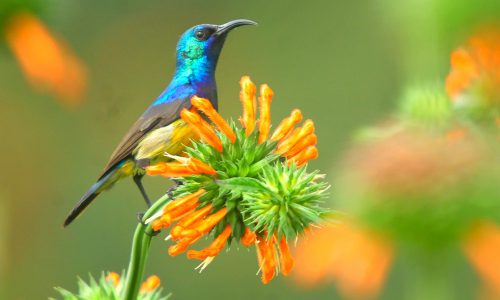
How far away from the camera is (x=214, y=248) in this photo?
2.03 m

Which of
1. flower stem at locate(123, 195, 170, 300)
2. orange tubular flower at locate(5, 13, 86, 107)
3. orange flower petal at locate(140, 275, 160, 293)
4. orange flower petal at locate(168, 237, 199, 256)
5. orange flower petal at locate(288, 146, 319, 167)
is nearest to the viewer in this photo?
flower stem at locate(123, 195, 170, 300)

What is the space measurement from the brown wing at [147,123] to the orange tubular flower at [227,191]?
30.6 inches

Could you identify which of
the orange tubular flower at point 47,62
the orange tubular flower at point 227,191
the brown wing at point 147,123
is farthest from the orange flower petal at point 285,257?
the orange tubular flower at point 47,62

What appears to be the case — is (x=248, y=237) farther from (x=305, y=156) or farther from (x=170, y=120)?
(x=170, y=120)

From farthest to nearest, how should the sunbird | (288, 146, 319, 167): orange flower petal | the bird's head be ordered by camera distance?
1. the bird's head
2. the sunbird
3. (288, 146, 319, 167): orange flower petal

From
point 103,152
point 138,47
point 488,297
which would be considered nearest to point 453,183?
point 488,297

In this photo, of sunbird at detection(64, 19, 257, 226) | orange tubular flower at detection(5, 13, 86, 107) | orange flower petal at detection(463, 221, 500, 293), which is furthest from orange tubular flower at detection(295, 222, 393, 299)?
orange tubular flower at detection(5, 13, 86, 107)

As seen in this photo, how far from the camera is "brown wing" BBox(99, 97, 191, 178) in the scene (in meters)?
3.00

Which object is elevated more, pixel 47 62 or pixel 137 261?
pixel 47 62

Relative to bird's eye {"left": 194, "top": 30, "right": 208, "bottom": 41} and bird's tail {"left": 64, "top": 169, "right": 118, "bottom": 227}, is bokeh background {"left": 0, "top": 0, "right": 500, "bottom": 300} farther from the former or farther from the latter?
bird's tail {"left": 64, "top": 169, "right": 118, "bottom": 227}

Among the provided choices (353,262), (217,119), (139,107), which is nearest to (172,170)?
(217,119)

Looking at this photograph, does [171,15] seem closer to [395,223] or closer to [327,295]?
[327,295]

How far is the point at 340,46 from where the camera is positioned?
30.7ft

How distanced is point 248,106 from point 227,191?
26 centimetres
